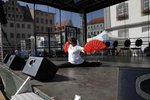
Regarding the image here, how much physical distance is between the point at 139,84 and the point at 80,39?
12.0m

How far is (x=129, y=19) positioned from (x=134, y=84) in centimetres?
1809

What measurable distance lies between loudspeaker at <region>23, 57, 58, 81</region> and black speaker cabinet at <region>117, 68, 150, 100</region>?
2.18 m

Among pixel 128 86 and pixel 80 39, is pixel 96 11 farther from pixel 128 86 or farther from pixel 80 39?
pixel 128 86

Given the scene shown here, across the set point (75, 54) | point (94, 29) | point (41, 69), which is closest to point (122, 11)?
point (94, 29)

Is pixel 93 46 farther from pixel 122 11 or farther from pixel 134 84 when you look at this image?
pixel 122 11

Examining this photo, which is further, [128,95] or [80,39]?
[80,39]

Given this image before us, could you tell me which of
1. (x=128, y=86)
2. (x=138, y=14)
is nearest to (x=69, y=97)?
(x=128, y=86)

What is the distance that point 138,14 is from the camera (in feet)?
60.4

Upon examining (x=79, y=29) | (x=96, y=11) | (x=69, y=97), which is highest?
(x=96, y=11)

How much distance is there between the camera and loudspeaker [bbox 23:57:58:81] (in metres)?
3.73

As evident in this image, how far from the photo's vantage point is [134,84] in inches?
64.8

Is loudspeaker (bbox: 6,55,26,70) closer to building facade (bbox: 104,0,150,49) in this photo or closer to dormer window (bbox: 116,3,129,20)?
building facade (bbox: 104,0,150,49)

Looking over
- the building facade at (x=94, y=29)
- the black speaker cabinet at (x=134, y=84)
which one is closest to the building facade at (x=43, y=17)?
the building facade at (x=94, y=29)

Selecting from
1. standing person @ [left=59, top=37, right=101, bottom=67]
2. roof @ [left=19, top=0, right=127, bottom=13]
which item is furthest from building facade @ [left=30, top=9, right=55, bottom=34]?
standing person @ [left=59, top=37, right=101, bottom=67]
